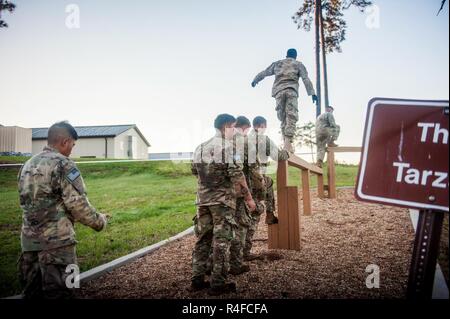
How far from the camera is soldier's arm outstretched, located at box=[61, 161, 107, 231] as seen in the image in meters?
2.81

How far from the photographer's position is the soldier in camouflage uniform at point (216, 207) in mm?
3828

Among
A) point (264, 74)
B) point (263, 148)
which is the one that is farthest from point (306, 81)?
point (263, 148)

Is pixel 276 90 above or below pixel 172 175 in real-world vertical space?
above

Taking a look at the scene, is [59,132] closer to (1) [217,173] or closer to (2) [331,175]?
(1) [217,173]

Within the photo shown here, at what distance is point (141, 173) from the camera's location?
20609 millimetres

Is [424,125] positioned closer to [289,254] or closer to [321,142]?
[289,254]

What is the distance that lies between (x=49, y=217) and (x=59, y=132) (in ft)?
2.58

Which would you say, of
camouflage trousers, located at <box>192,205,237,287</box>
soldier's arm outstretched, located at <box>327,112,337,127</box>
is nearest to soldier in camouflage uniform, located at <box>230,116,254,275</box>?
camouflage trousers, located at <box>192,205,237,287</box>

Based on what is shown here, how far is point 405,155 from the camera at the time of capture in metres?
1.83

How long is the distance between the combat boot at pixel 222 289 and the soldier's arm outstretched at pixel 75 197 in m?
1.64

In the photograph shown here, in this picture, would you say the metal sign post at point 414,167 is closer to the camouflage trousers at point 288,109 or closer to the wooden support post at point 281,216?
the wooden support post at point 281,216

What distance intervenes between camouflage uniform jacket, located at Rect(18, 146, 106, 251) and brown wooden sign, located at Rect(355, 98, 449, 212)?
2.32m

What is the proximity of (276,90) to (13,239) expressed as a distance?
6163mm

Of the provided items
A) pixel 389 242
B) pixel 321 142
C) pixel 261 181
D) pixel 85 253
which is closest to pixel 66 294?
pixel 85 253
